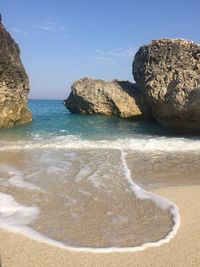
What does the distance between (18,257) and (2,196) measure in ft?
6.90

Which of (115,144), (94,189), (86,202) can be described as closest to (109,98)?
(115,144)

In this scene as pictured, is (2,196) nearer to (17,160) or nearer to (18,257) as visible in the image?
(18,257)

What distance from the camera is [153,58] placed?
16.6 meters

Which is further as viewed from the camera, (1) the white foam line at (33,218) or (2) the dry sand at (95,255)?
(1) the white foam line at (33,218)

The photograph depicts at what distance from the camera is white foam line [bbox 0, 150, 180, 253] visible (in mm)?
3762

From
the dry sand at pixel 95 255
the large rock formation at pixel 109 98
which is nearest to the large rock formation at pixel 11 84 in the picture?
the large rock formation at pixel 109 98

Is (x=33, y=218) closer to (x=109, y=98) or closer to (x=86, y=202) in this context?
(x=86, y=202)

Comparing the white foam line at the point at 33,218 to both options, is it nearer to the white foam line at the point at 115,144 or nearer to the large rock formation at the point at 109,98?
the white foam line at the point at 115,144

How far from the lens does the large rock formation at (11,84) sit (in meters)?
14.6

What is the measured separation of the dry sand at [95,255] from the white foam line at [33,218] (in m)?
0.07

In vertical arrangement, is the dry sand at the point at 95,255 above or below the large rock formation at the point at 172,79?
below

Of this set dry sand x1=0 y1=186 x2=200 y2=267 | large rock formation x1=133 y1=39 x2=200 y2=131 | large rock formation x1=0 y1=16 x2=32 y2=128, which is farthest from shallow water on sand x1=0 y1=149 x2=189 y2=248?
large rock formation x1=0 y1=16 x2=32 y2=128

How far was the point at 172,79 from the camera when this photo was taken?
15250 mm

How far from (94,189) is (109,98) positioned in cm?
1624
